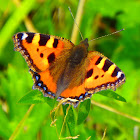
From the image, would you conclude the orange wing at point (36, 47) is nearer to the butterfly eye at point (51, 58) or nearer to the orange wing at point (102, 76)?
the butterfly eye at point (51, 58)

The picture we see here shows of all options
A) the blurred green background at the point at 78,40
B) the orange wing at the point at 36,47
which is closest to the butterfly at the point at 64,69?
the orange wing at the point at 36,47

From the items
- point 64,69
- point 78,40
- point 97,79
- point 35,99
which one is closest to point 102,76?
point 97,79

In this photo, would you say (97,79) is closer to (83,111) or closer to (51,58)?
(83,111)

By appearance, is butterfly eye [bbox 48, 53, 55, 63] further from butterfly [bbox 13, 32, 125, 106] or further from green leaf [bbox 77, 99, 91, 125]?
green leaf [bbox 77, 99, 91, 125]

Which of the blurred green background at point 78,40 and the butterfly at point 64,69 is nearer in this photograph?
the butterfly at point 64,69

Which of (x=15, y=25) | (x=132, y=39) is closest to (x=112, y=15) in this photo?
(x=132, y=39)

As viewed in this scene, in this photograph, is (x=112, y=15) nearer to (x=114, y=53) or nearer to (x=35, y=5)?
(x=114, y=53)

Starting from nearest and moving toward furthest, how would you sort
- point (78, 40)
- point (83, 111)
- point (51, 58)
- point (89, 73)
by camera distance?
point (83, 111) < point (89, 73) < point (51, 58) < point (78, 40)
